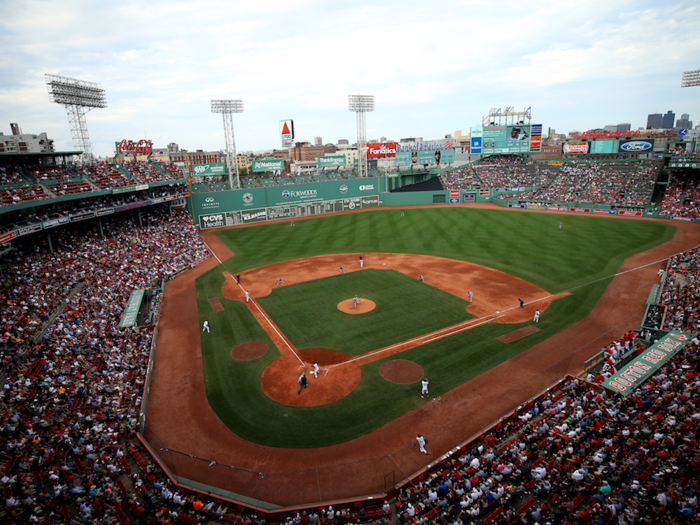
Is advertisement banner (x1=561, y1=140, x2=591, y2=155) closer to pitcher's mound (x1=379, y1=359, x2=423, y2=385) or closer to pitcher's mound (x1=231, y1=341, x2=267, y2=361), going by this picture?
pitcher's mound (x1=379, y1=359, x2=423, y2=385)

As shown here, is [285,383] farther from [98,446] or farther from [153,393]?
[98,446]

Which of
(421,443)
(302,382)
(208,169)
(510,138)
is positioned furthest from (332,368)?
(510,138)

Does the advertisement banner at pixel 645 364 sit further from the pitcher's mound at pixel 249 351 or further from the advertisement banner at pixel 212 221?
the advertisement banner at pixel 212 221

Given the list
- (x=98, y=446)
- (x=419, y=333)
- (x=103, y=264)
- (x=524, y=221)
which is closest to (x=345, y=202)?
(x=524, y=221)

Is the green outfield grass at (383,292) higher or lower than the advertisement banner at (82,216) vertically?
lower

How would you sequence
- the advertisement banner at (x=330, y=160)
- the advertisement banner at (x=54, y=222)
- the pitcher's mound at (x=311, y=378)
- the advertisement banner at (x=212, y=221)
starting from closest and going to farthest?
the pitcher's mound at (x=311, y=378)
the advertisement banner at (x=54, y=222)
the advertisement banner at (x=212, y=221)
the advertisement banner at (x=330, y=160)

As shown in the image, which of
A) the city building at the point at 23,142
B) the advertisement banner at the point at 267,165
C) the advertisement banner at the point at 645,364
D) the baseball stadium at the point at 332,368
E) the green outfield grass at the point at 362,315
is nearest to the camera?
the baseball stadium at the point at 332,368

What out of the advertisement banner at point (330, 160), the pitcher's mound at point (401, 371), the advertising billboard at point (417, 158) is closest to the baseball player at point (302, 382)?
the pitcher's mound at point (401, 371)
